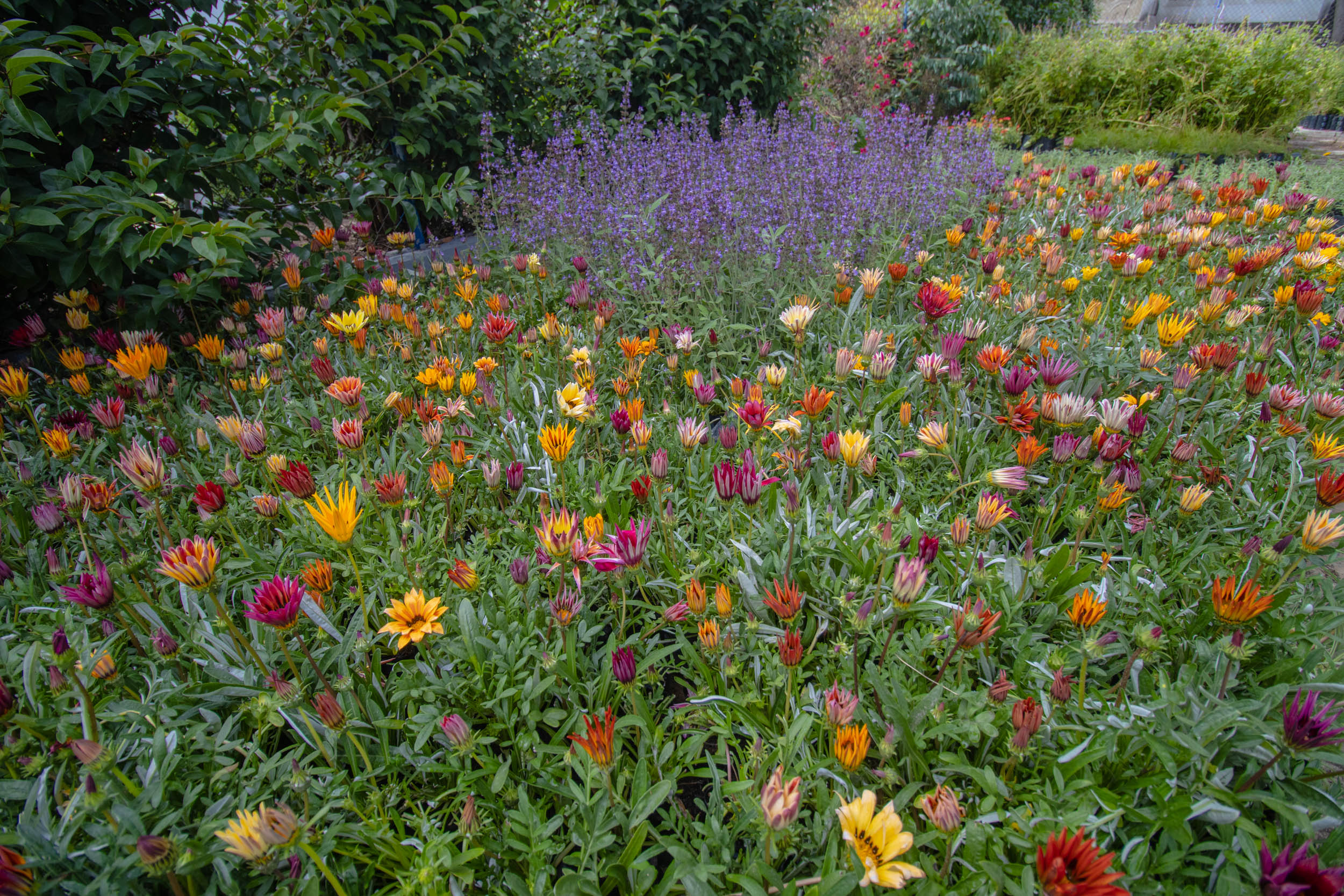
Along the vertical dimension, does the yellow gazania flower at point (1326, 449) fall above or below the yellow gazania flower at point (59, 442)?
below

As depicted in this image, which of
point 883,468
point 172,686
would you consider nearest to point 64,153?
point 172,686

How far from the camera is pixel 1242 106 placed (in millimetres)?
9000

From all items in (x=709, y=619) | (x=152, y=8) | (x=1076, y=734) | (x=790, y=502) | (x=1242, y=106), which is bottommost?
(x=1076, y=734)

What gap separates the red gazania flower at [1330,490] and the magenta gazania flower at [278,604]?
187cm

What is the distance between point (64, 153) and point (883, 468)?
3394 mm

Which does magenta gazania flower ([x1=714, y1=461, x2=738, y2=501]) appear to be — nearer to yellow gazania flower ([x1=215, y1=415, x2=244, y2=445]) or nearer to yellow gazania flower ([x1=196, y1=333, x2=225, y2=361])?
yellow gazania flower ([x1=215, y1=415, x2=244, y2=445])

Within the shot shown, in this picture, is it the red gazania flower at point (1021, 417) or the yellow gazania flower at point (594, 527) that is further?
the red gazania flower at point (1021, 417)

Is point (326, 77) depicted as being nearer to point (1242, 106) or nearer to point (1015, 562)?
point (1015, 562)

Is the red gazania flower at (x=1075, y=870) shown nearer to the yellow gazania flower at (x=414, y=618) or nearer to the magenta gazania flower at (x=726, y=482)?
the magenta gazania flower at (x=726, y=482)

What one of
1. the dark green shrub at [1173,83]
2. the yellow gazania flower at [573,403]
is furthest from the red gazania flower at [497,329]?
the dark green shrub at [1173,83]

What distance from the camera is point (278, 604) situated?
1115 mm

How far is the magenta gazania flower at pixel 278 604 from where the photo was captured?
3.56 ft

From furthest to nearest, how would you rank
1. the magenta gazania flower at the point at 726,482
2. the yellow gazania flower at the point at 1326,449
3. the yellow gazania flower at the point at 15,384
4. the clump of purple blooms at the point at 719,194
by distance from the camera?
the clump of purple blooms at the point at 719,194 → the yellow gazania flower at the point at 15,384 → the yellow gazania flower at the point at 1326,449 → the magenta gazania flower at the point at 726,482

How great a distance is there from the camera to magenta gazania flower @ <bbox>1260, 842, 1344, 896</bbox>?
2.37 feet
